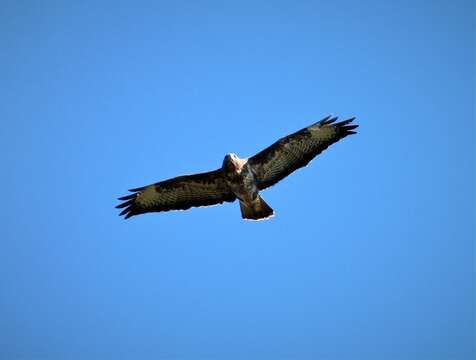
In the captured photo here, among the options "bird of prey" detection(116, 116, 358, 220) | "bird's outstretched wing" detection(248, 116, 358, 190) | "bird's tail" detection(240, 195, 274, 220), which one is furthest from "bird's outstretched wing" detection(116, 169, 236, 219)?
"bird's outstretched wing" detection(248, 116, 358, 190)

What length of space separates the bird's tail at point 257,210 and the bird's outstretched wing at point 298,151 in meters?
0.29

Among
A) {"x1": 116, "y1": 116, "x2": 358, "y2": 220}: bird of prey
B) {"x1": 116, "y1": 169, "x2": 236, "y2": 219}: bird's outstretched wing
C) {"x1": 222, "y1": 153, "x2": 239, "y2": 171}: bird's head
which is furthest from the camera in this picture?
{"x1": 116, "y1": 169, "x2": 236, "y2": 219}: bird's outstretched wing

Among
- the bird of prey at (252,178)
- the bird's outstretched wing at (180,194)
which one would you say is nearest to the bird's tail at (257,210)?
the bird of prey at (252,178)

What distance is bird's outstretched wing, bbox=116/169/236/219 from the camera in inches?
443

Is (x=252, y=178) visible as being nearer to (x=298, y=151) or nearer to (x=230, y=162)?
(x=230, y=162)

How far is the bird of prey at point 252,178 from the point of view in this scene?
35.8 ft

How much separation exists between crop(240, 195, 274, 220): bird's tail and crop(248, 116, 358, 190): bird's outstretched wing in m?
0.29

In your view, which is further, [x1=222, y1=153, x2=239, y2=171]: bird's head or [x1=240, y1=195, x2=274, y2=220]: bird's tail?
[x1=240, y1=195, x2=274, y2=220]: bird's tail

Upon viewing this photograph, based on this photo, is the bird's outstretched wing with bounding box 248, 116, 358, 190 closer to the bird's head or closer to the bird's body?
the bird's body

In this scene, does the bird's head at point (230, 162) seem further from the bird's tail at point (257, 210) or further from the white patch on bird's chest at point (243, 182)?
the bird's tail at point (257, 210)

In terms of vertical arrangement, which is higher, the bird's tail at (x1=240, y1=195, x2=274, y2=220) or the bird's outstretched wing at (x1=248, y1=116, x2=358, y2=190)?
the bird's outstretched wing at (x1=248, y1=116, x2=358, y2=190)

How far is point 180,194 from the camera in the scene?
37.9ft

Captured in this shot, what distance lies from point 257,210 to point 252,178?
639 mm
